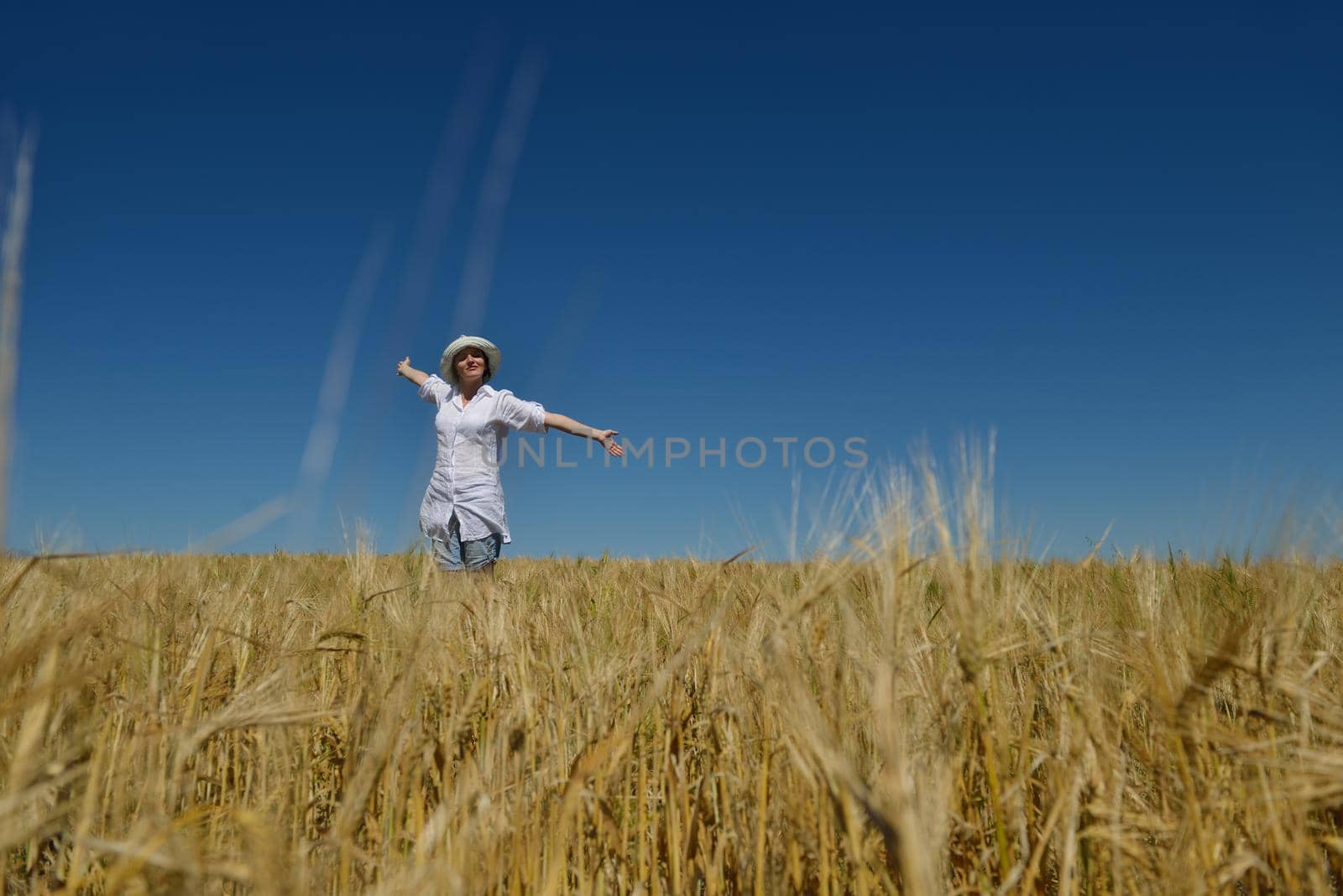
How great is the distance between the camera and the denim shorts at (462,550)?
485 centimetres

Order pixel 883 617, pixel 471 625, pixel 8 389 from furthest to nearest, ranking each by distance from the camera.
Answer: pixel 471 625, pixel 883 617, pixel 8 389

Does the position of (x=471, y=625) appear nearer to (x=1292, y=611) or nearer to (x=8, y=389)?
(x=8, y=389)

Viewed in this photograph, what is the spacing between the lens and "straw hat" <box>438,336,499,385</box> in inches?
196

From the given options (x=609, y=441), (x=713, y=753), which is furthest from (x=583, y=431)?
(x=713, y=753)

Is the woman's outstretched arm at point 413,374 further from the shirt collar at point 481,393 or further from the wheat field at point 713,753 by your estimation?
the wheat field at point 713,753

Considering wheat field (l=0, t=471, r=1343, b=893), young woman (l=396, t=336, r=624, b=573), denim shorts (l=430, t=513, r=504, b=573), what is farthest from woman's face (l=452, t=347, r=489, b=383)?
wheat field (l=0, t=471, r=1343, b=893)

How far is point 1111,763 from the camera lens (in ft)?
3.87

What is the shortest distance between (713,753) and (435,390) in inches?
171

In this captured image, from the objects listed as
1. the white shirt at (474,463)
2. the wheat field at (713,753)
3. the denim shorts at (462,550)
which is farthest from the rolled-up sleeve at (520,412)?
the wheat field at (713,753)

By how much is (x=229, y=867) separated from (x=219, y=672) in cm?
124

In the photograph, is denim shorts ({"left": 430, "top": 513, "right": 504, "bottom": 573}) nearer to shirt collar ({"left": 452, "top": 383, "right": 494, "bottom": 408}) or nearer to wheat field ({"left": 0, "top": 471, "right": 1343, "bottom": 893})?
shirt collar ({"left": 452, "top": 383, "right": 494, "bottom": 408})

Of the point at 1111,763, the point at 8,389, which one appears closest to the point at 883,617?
the point at 1111,763

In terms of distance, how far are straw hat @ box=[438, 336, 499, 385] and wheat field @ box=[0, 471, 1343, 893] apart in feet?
10.6

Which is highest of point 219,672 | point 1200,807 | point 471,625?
point 471,625
